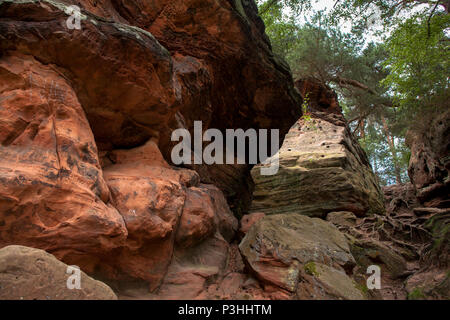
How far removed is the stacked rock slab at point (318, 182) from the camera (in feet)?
27.9

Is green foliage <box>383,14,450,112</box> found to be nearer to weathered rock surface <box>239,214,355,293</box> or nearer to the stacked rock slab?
the stacked rock slab

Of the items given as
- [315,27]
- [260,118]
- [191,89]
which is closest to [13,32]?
[191,89]

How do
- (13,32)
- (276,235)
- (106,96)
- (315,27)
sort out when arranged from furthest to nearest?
(315,27), (276,235), (106,96), (13,32)

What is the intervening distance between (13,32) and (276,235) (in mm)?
4825

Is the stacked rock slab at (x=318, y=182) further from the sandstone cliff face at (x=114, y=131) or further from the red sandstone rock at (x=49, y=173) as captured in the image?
the red sandstone rock at (x=49, y=173)

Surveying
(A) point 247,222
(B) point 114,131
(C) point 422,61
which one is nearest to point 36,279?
(B) point 114,131

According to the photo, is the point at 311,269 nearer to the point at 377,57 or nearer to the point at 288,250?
the point at 288,250

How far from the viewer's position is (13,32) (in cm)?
348

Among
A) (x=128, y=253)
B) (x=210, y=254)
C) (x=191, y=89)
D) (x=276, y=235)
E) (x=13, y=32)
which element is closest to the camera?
(x=13, y=32)

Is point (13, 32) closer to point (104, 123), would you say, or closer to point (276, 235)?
point (104, 123)

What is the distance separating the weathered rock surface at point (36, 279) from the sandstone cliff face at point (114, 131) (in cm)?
70

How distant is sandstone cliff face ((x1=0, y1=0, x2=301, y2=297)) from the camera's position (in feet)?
10.0

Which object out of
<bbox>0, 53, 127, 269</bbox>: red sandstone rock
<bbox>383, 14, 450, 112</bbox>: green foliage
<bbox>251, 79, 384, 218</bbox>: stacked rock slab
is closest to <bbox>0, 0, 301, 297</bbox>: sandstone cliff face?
<bbox>0, 53, 127, 269</bbox>: red sandstone rock

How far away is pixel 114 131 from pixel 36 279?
10.1 ft
